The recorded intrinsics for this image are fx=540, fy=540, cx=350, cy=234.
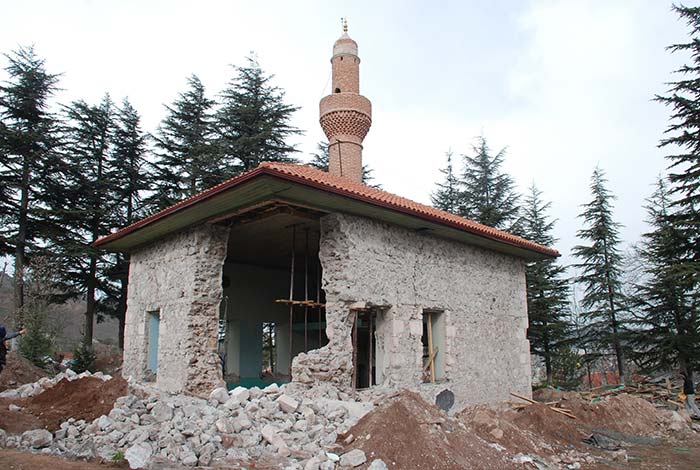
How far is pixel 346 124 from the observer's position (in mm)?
17094

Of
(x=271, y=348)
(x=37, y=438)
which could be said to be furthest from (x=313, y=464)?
(x=271, y=348)

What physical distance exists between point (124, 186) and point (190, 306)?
52.2 ft

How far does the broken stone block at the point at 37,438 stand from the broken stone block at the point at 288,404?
3178mm

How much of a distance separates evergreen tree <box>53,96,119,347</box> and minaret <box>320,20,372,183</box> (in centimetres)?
1152

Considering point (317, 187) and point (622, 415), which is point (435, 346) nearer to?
point (622, 415)

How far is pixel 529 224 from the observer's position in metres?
28.8

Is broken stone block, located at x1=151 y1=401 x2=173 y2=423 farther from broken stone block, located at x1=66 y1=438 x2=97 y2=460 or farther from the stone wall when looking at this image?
the stone wall

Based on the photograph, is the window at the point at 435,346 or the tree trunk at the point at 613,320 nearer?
the window at the point at 435,346

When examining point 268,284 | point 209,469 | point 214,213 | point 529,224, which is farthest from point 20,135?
point 529,224

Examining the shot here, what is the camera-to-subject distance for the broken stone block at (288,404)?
8312 mm

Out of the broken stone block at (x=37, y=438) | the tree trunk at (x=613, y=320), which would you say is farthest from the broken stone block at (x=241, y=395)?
the tree trunk at (x=613, y=320)

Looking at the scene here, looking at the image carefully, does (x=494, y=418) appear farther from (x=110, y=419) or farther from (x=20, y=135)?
(x=20, y=135)

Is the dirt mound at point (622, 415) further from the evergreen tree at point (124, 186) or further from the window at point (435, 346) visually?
the evergreen tree at point (124, 186)

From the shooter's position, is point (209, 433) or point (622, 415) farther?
point (622, 415)
